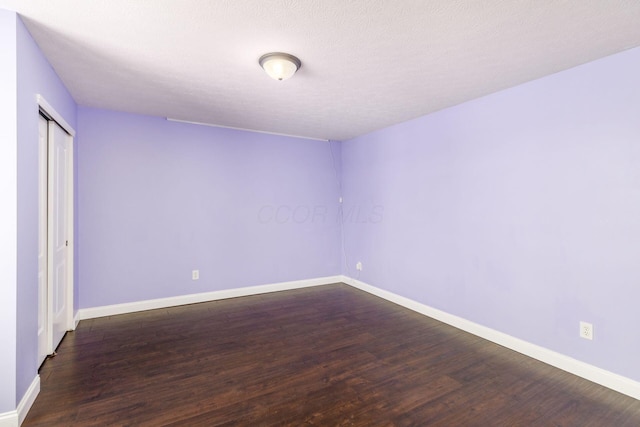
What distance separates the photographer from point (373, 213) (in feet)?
15.1

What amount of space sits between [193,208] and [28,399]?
250cm

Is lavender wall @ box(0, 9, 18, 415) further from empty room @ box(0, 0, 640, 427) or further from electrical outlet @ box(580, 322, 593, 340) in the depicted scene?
electrical outlet @ box(580, 322, 593, 340)

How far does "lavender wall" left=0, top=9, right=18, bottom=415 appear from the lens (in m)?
1.76

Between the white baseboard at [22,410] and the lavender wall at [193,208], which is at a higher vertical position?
the lavender wall at [193,208]

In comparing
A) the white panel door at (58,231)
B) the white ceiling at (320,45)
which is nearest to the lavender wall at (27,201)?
the white ceiling at (320,45)

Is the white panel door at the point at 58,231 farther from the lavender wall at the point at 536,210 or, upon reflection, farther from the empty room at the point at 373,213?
the lavender wall at the point at 536,210

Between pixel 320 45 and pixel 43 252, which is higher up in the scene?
pixel 320 45

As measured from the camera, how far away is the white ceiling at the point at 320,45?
1751mm

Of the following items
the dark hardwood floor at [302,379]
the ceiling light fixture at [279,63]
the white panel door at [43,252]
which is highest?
the ceiling light fixture at [279,63]

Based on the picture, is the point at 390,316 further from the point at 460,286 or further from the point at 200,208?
the point at 200,208

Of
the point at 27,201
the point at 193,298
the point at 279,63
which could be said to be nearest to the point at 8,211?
the point at 27,201

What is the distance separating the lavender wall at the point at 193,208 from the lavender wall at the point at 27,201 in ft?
5.10

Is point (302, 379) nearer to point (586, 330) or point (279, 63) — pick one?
point (586, 330)

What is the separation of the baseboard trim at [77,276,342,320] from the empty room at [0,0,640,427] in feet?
0.09
